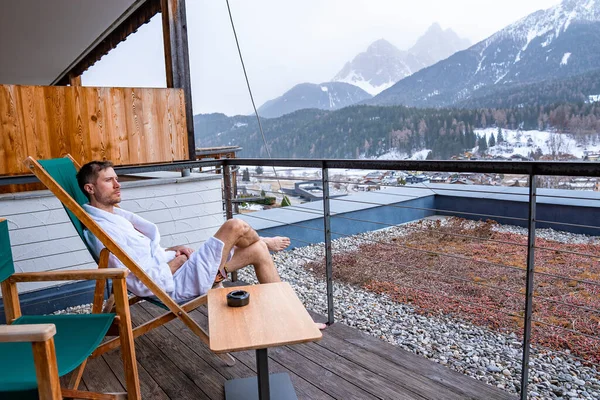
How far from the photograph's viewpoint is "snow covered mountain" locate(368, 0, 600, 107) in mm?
Answer: 25734

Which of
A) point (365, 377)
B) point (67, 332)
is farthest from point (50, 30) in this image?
point (365, 377)

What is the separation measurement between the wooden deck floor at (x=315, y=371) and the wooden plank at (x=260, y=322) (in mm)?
557

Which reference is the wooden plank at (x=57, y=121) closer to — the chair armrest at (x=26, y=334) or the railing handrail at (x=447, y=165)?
the railing handrail at (x=447, y=165)

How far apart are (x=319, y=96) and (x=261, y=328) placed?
86.4 feet

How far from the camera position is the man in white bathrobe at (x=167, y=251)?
7.00 ft

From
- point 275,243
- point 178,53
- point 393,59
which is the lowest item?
point 275,243

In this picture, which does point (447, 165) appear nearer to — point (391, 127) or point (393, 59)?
point (391, 127)

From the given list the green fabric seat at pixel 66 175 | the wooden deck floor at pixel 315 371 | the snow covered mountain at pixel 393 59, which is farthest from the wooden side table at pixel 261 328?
the snow covered mountain at pixel 393 59

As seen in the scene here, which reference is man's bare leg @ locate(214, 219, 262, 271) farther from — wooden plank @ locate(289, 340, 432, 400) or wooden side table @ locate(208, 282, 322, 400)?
wooden plank @ locate(289, 340, 432, 400)

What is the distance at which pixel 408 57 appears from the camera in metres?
40.1

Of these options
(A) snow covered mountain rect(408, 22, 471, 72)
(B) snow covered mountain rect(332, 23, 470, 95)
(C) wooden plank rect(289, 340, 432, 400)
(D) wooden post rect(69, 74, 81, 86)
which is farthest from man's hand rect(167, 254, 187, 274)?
(A) snow covered mountain rect(408, 22, 471, 72)

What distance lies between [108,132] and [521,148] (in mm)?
18288

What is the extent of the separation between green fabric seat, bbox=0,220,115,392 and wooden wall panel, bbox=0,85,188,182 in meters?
2.01

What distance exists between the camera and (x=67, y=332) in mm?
1634
